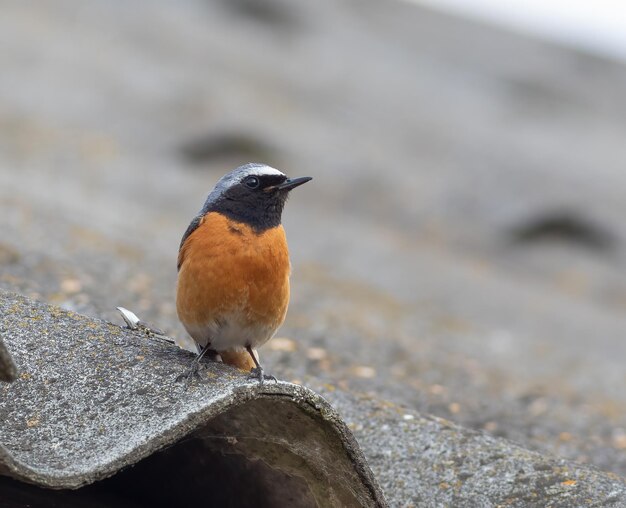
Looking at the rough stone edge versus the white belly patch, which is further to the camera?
the white belly patch

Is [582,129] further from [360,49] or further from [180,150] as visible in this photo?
[180,150]

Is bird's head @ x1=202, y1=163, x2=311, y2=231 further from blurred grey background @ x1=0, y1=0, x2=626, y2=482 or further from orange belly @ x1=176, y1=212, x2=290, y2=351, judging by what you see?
blurred grey background @ x1=0, y1=0, x2=626, y2=482

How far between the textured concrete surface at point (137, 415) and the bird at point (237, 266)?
1.17 feet

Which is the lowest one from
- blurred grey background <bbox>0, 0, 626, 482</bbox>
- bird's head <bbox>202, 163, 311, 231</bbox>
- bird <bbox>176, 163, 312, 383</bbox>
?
blurred grey background <bbox>0, 0, 626, 482</bbox>

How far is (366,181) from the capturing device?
14.5 meters

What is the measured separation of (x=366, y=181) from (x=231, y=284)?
10.1 metres

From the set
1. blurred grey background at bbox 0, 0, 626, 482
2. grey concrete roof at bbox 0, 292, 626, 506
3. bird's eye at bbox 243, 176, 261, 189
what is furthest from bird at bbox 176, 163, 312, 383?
blurred grey background at bbox 0, 0, 626, 482

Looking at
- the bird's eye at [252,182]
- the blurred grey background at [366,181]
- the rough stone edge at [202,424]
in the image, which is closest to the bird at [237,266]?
the bird's eye at [252,182]

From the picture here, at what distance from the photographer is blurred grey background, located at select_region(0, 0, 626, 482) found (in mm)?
8055

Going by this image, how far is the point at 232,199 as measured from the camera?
4789 mm

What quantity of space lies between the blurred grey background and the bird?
1.37 meters

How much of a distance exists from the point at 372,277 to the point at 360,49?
7.33 metres

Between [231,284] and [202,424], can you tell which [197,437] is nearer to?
[202,424]

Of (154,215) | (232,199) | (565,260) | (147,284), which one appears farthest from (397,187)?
(232,199)
